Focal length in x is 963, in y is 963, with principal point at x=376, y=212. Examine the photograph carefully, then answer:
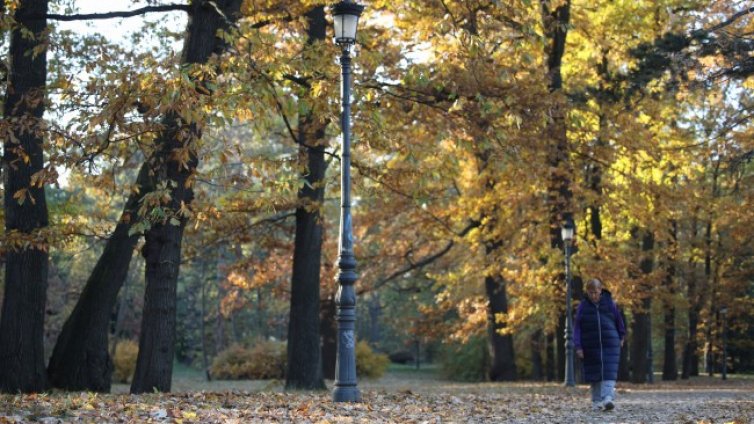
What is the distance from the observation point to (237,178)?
44.1 ft

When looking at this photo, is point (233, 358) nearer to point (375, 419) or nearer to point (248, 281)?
point (248, 281)

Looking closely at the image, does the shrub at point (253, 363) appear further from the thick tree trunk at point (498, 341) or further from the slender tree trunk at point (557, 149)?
the slender tree trunk at point (557, 149)

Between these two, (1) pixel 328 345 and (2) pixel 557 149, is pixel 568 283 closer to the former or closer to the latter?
(2) pixel 557 149

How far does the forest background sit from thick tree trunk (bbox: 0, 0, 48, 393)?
34mm

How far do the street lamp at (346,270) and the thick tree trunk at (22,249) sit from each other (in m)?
5.52

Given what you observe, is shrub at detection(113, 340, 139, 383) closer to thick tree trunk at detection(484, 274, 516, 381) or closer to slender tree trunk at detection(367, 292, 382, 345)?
thick tree trunk at detection(484, 274, 516, 381)

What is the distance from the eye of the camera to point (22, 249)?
1556 centimetres

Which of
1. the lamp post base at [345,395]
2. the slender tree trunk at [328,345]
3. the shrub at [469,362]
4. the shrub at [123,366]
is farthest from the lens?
the shrub at [469,362]

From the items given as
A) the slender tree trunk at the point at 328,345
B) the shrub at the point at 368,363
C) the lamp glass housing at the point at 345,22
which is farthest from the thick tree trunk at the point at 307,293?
the shrub at the point at 368,363

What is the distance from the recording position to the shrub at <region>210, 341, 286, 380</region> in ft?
123

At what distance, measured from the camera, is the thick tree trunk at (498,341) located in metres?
32.2

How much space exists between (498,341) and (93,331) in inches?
744

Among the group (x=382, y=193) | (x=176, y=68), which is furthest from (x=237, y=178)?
(x=382, y=193)

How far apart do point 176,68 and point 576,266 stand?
1586 centimetres
